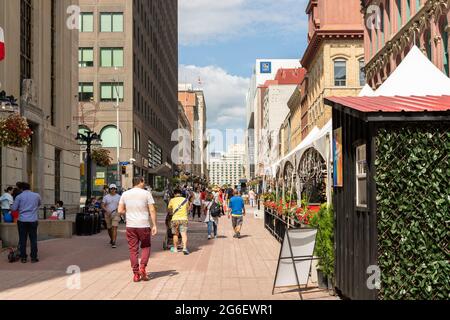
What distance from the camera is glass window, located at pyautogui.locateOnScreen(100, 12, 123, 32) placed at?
59.7m

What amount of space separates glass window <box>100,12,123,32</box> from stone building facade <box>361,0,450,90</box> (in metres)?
28.2

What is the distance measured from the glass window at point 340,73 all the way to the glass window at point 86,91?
921 inches

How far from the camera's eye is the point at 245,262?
1431 centimetres

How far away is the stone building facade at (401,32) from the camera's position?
2453cm

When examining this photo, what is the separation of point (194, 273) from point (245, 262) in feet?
7.71

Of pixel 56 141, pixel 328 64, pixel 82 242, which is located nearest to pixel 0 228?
pixel 82 242

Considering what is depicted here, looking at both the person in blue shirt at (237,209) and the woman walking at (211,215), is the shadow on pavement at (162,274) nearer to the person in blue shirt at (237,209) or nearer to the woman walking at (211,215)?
the woman walking at (211,215)

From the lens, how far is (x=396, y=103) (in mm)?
8172

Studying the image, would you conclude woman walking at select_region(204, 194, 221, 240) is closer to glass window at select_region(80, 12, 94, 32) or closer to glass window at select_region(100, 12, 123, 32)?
glass window at select_region(100, 12, 123, 32)

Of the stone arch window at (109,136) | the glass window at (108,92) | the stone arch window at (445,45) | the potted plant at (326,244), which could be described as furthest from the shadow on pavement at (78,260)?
the glass window at (108,92)

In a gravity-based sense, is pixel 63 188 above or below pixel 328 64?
below

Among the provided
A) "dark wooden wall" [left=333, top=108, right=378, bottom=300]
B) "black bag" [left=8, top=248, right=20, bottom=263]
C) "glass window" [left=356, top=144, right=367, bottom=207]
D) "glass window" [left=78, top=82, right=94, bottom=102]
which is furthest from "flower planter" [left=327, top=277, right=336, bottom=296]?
"glass window" [left=78, top=82, right=94, bottom=102]

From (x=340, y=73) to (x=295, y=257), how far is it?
151 feet
